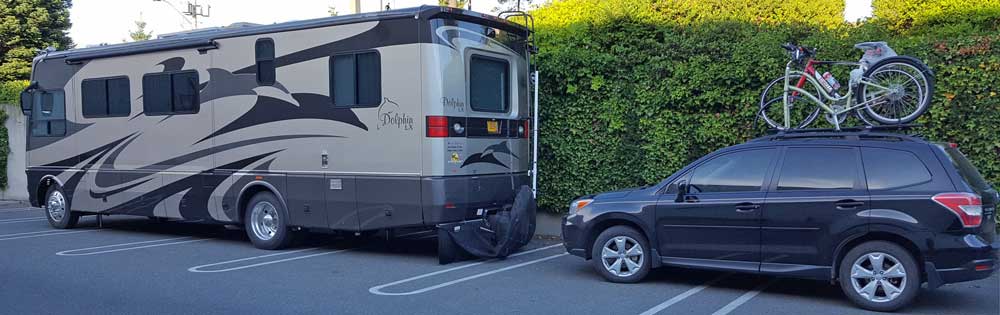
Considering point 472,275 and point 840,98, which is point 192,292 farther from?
point 840,98

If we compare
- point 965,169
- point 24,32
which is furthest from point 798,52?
point 24,32

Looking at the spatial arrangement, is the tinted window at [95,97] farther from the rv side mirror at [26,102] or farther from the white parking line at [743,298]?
the white parking line at [743,298]

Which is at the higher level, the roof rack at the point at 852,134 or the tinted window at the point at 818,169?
the roof rack at the point at 852,134

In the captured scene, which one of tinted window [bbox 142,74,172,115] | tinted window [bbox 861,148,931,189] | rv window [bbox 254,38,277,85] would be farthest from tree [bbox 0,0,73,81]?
tinted window [bbox 861,148,931,189]

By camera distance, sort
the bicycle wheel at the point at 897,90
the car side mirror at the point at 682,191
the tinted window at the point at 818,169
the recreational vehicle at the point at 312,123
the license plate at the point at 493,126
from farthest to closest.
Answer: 1. the license plate at the point at 493,126
2. the recreational vehicle at the point at 312,123
3. the bicycle wheel at the point at 897,90
4. the car side mirror at the point at 682,191
5. the tinted window at the point at 818,169

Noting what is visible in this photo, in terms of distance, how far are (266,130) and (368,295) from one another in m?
3.91

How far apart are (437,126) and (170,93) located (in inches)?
189

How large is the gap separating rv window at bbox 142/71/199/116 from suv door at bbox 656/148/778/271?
7.09 metres

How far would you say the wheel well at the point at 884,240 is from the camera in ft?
23.4

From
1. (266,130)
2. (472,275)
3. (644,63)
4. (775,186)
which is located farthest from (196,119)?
(775,186)

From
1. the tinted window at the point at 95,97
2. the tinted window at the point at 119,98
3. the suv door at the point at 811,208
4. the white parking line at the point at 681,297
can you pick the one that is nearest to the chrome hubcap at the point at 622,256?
the white parking line at the point at 681,297

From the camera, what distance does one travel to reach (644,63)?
1163 cm

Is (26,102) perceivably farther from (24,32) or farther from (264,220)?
(24,32)

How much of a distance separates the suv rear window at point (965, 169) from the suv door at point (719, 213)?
1457mm
